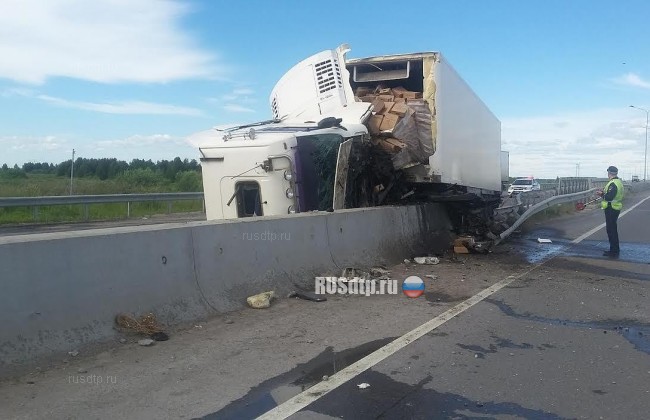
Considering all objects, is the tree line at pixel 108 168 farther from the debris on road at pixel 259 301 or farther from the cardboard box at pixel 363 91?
the debris on road at pixel 259 301

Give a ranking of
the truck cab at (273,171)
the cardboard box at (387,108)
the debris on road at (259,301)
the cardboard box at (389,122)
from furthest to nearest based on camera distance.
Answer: the cardboard box at (387,108) < the cardboard box at (389,122) < the truck cab at (273,171) < the debris on road at (259,301)

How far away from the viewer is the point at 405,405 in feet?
13.1

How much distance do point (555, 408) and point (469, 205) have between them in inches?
418

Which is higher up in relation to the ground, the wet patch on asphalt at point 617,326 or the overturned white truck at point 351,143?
the overturned white truck at point 351,143

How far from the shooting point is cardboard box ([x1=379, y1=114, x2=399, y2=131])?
10328 millimetres

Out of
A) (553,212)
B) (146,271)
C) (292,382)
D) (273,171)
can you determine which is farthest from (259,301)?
(553,212)

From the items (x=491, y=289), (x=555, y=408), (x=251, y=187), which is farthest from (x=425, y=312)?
(x=251, y=187)

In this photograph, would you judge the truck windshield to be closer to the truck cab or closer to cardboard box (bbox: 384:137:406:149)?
the truck cab

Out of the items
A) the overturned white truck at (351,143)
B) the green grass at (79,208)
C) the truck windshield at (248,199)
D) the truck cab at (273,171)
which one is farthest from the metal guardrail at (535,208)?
the green grass at (79,208)

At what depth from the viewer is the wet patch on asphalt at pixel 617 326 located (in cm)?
565

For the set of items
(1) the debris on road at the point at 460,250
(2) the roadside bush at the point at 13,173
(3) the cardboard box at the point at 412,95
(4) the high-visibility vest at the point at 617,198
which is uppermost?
(3) the cardboard box at the point at 412,95

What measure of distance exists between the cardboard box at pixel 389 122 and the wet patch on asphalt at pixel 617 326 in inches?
173

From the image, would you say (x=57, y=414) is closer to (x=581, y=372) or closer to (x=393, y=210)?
(x=581, y=372)

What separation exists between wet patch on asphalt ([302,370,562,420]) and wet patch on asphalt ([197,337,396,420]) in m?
0.26
